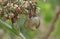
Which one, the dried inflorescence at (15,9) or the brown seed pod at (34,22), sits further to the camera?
the brown seed pod at (34,22)

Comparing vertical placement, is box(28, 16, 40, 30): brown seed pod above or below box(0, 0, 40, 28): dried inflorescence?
below

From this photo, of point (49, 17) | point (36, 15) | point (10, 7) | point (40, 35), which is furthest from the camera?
point (49, 17)

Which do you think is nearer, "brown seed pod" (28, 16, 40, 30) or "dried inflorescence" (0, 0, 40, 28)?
"dried inflorescence" (0, 0, 40, 28)

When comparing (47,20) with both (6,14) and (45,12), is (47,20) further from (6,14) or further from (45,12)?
(6,14)

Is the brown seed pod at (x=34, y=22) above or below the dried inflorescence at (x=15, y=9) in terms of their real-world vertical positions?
below

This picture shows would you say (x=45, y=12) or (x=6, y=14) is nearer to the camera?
(x=6, y=14)

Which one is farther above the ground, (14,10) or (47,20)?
(14,10)

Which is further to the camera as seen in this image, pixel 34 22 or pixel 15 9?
pixel 34 22

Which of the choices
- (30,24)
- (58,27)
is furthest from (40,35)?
(30,24)

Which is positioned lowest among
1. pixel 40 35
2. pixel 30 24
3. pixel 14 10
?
pixel 40 35

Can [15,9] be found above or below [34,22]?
above

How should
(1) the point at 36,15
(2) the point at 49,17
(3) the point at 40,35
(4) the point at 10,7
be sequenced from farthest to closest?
(2) the point at 49,17
(3) the point at 40,35
(1) the point at 36,15
(4) the point at 10,7
